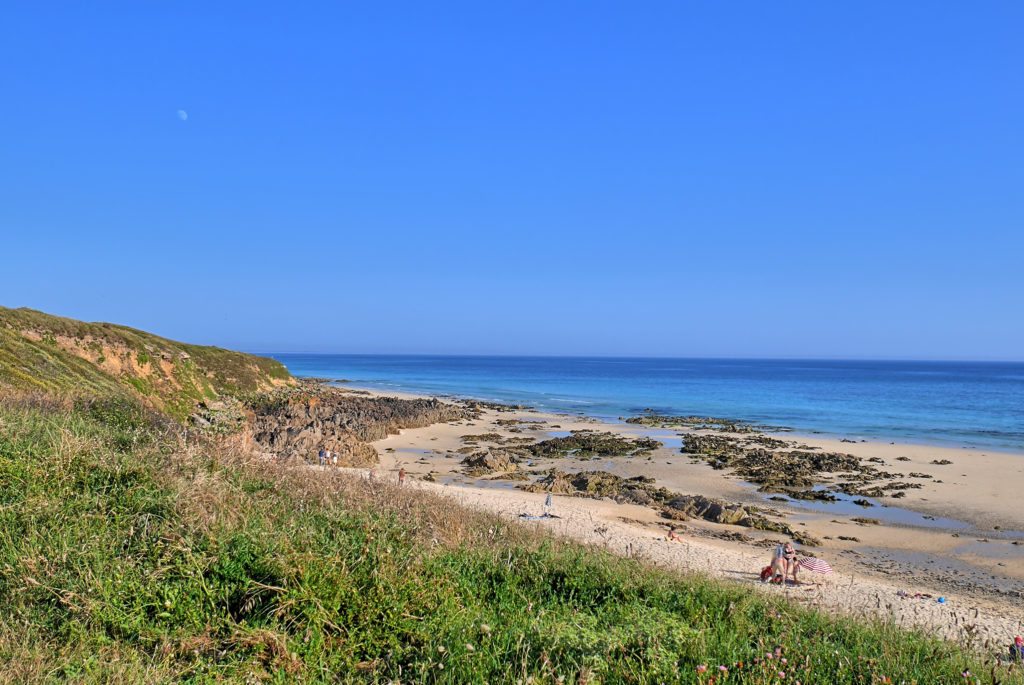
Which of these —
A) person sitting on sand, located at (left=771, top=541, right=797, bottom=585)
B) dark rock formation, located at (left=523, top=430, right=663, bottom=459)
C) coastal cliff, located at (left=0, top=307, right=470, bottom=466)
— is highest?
coastal cliff, located at (left=0, top=307, right=470, bottom=466)

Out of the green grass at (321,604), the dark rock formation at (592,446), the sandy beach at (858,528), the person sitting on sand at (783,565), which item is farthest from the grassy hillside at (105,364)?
the person sitting on sand at (783,565)

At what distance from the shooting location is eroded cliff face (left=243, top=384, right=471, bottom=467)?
2509 centimetres

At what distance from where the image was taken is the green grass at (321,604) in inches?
176

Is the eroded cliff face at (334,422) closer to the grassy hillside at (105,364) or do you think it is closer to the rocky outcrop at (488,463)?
the grassy hillside at (105,364)

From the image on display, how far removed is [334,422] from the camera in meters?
32.4

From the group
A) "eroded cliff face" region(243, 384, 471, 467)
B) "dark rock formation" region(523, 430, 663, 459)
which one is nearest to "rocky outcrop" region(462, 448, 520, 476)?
"dark rock formation" region(523, 430, 663, 459)

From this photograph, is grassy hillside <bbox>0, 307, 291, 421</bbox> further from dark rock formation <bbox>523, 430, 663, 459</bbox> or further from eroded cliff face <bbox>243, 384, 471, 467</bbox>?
dark rock formation <bbox>523, 430, 663, 459</bbox>

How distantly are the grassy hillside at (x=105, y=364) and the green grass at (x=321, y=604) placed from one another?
11.8 m

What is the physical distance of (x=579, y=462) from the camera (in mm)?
28109

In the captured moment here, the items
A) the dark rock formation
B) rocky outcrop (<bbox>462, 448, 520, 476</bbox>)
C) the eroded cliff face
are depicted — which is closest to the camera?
rocky outcrop (<bbox>462, 448, 520, 476</bbox>)

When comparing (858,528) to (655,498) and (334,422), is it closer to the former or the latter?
(655,498)

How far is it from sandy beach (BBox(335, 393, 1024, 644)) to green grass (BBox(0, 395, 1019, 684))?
2.36m

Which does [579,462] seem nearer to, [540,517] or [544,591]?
[540,517]

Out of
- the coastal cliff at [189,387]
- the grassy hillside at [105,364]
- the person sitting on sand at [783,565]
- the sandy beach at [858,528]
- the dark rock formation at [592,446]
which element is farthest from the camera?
the dark rock formation at [592,446]
